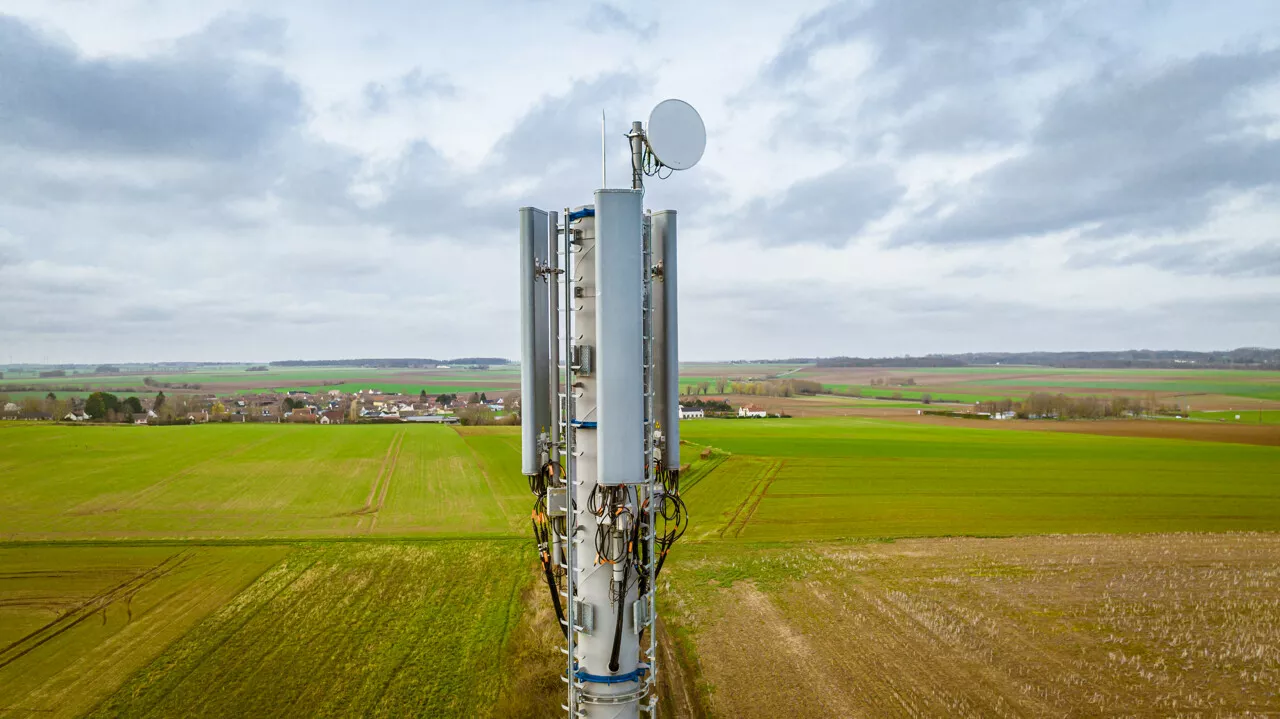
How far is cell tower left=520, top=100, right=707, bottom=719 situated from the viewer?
8859mm

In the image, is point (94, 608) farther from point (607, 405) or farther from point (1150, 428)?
point (1150, 428)

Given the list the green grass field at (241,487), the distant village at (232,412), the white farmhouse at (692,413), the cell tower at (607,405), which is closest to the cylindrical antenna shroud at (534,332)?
the cell tower at (607,405)

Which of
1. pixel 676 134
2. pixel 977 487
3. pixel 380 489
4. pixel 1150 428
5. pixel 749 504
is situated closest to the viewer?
pixel 676 134

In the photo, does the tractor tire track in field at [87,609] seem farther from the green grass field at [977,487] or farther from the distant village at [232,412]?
the distant village at [232,412]

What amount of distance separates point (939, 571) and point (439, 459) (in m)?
36.8

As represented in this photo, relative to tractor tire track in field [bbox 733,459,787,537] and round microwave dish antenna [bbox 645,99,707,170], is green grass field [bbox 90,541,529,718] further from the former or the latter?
round microwave dish antenna [bbox 645,99,707,170]

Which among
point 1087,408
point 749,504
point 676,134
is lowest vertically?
point 749,504

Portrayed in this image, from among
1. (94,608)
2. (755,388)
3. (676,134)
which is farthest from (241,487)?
(755,388)

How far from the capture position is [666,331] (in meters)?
10.0

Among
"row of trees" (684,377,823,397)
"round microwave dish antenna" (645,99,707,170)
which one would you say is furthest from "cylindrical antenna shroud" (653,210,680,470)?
"row of trees" (684,377,823,397)

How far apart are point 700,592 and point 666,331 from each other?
46.7ft

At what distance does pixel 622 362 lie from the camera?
29.0 ft

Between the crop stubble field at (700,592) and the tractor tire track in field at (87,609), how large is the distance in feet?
0.34

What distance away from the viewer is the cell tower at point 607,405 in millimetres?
8859
